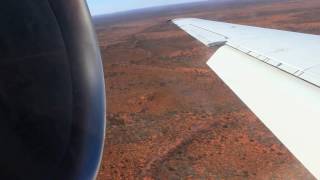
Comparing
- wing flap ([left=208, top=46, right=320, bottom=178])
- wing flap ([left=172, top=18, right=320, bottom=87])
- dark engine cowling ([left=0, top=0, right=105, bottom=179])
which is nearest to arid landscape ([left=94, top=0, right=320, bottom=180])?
wing flap ([left=172, top=18, right=320, bottom=87])

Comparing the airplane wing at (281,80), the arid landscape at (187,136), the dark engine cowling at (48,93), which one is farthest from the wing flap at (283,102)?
the arid landscape at (187,136)

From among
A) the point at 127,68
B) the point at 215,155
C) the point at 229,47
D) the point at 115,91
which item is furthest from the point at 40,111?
the point at 127,68

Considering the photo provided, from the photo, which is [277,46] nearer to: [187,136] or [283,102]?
[283,102]

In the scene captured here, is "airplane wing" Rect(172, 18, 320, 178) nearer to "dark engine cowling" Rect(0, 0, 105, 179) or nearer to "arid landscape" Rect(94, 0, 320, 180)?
"dark engine cowling" Rect(0, 0, 105, 179)

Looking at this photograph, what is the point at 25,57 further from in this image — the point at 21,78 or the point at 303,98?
the point at 303,98

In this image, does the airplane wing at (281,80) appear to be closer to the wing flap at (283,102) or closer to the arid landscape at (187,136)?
the wing flap at (283,102)

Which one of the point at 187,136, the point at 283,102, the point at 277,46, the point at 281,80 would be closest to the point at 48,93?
the point at 283,102
